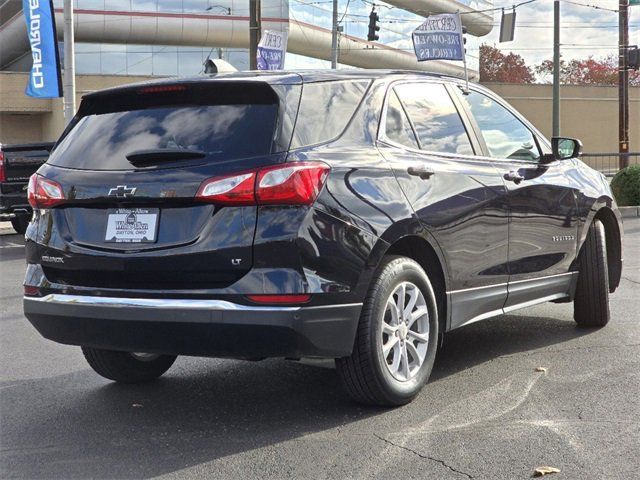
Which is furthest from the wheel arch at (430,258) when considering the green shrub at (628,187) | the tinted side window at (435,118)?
the green shrub at (628,187)

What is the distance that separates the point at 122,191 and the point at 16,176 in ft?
40.7

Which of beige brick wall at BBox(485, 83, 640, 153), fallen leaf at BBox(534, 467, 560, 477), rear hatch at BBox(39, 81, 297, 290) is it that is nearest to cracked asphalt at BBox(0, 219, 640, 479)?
fallen leaf at BBox(534, 467, 560, 477)

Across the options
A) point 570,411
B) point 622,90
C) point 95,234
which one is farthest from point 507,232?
point 622,90

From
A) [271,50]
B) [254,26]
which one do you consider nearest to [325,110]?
[271,50]

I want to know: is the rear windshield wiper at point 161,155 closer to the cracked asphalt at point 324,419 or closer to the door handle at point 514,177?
the cracked asphalt at point 324,419

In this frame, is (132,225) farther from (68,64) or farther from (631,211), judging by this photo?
(631,211)

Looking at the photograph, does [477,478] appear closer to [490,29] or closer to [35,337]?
[35,337]

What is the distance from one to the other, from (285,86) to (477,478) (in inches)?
81.5

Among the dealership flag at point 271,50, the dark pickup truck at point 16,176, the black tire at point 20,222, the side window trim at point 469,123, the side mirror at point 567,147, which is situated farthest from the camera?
the dealership flag at point 271,50

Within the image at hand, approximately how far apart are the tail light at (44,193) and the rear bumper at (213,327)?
542mm

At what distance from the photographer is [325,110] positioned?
15.2 feet

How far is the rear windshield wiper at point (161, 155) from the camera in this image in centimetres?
435

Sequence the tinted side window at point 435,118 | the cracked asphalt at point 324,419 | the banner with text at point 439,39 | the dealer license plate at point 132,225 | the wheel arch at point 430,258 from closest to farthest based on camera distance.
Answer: the cracked asphalt at point 324,419, the dealer license plate at point 132,225, the wheel arch at point 430,258, the tinted side window at point 435,118, the banner with text at point 439,39

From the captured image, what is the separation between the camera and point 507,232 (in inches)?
224
